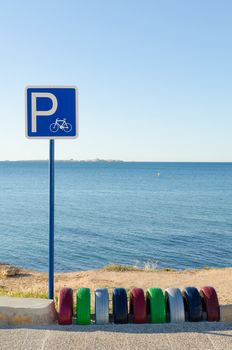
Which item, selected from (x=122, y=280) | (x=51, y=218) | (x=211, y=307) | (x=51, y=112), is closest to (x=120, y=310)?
(x=211, y=307)

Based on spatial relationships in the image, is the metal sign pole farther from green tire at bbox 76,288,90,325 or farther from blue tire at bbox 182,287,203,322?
blue tire at bbox 182,287,203,322

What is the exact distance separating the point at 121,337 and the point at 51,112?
9.72 feet

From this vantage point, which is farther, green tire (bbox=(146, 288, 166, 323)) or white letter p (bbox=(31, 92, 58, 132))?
white letter p (bbox=(31, 92, 58, 132))

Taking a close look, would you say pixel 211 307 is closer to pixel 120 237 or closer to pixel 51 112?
pixel 51 112

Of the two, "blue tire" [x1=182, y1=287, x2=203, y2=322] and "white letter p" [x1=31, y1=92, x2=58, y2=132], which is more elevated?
"white letter p" [x1=31, y1=92, x2=58, y2=132]

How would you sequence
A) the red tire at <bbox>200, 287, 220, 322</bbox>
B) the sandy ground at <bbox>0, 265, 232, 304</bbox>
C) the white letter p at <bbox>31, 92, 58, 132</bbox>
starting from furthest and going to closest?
the sandy ground at <bbox>0, 265, 232, 304</bbox>
the white letter p at <bbox>31, 92, 58, 132</bbox>
the red tire at <bbox>200, 287, 220, 322</bbox>

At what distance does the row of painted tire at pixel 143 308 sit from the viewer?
5.82 m

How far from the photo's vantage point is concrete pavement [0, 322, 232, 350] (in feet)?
16.5

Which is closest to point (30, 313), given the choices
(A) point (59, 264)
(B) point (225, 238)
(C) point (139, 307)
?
(C) point (139, 307)

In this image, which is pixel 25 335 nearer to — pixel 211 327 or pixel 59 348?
pixel 59 348

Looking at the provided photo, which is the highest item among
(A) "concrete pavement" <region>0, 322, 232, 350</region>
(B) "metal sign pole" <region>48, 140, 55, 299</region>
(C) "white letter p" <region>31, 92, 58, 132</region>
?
(C) "white letter p" <region>31, 92, 58, 132</region>

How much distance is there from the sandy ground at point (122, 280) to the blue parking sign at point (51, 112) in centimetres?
725

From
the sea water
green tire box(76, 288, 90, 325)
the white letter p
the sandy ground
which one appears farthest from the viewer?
the sea water

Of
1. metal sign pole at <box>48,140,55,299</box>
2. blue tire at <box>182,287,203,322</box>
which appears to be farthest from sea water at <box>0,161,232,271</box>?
blue tire at <box>182,287,203,322</box>
